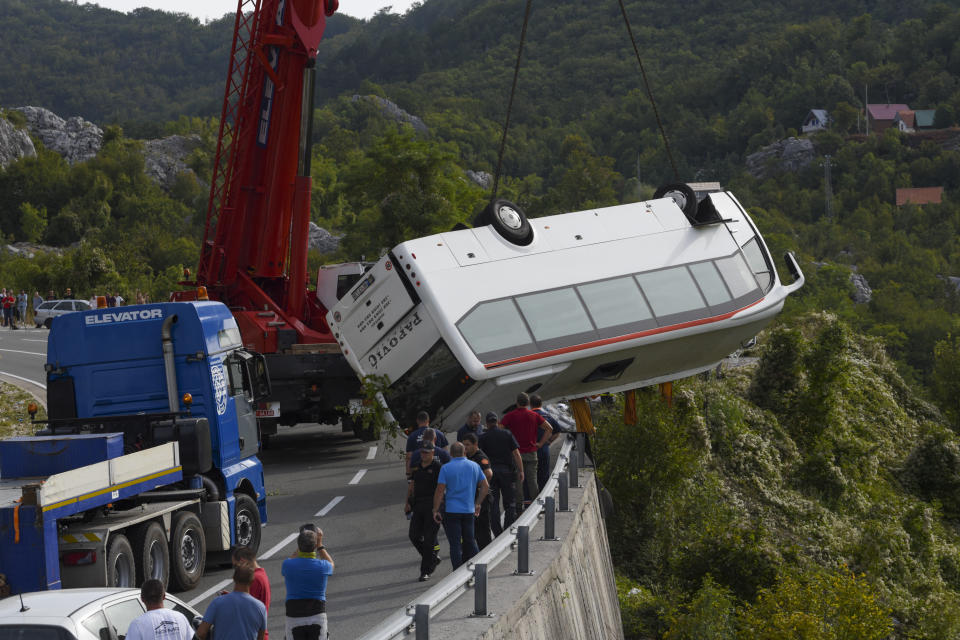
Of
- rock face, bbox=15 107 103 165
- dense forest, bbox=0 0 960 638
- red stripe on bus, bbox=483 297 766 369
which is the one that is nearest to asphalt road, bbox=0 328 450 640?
red stripe on bus, bbox=483 297 766 369

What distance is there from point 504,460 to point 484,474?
79 cm

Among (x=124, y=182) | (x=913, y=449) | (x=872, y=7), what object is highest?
(x=872, y=7)

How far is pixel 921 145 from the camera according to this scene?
130 m

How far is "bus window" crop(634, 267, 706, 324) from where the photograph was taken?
15.7 m

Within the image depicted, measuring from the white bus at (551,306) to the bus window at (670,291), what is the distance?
2 cm

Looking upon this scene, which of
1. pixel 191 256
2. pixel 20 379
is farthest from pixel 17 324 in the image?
pixel 191 256

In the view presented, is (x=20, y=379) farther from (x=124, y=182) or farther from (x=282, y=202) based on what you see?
(x=124, y=182)

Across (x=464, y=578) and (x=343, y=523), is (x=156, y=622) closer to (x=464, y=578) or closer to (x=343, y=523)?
(x=464, y=578)

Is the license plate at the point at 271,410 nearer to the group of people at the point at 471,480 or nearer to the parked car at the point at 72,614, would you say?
the group of people at the point at 471,480

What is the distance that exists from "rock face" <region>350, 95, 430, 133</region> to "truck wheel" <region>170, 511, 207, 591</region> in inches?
5610

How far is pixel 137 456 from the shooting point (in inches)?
398

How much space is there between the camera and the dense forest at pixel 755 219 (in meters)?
16.3

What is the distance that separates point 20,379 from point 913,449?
2410 centimetres

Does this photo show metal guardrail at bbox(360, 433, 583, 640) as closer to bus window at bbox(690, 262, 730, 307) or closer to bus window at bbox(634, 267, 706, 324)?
bus window at bbox(634, 267, 706, 324)
